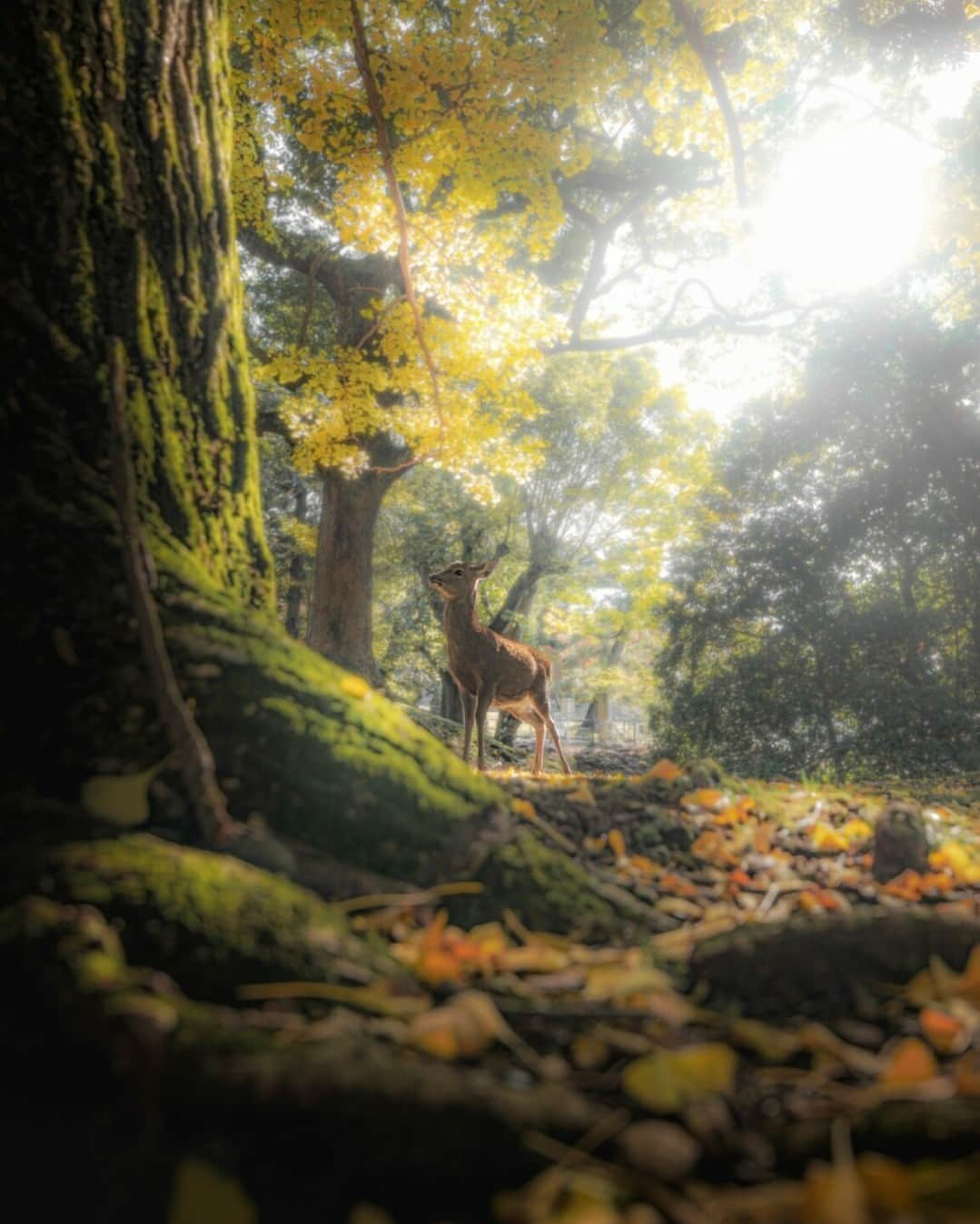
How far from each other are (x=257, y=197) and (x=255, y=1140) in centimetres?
1122

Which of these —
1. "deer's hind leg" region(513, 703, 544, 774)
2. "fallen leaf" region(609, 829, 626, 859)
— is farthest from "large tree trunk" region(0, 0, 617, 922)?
"deer's hind leg" region(513, 703, 544, 774)

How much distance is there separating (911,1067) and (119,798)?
5.20ft

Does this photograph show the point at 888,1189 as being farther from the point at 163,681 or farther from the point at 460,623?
the point at 460,623

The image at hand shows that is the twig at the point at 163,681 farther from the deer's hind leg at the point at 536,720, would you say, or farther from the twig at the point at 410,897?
the deer's hind leg at the point at 536,720

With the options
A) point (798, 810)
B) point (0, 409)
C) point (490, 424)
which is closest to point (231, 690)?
point (0, 409)

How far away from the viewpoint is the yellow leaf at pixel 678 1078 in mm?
1037

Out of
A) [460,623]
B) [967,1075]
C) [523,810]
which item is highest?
[460,623]

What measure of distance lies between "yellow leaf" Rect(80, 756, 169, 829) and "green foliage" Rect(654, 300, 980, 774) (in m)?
9.78

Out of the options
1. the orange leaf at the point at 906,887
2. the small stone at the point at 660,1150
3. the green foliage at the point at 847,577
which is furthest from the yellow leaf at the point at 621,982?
the green foliage at the point at 847,577

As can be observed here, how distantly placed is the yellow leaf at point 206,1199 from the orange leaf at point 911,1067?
3.18 ft

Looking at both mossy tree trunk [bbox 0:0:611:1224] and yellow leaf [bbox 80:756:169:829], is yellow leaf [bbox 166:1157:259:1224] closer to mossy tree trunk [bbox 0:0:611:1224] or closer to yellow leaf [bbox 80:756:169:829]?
mossy tree trunk [bbox 0:0:611:1224]

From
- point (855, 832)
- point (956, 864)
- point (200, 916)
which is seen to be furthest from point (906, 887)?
point (200, 916)

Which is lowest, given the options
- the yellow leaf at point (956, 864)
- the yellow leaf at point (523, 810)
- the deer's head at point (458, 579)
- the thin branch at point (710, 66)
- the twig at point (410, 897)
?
the yellow leaf at point (956, 864)

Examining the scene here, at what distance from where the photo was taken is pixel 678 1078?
1065 millimetres
